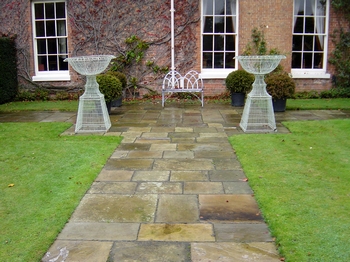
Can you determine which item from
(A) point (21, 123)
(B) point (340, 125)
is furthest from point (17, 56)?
(B) point (340, 125)

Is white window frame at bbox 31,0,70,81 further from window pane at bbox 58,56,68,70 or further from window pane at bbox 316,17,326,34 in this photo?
window pane at bbox 316,17,326,34

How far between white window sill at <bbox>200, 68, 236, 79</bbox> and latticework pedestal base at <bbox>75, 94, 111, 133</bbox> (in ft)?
15.5

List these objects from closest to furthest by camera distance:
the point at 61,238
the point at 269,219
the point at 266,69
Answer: the point at 61,238, the point at 269,219, the point at 266,69

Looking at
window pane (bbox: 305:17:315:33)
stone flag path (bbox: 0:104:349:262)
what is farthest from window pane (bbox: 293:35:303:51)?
stone flag path (bbox: 0:104:349:262)

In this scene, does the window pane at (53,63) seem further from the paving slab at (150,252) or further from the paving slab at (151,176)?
the paving slab at (150,252)

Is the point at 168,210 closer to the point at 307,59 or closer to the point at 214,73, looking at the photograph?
the point at 214,73

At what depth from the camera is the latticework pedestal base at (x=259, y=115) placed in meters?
7.15

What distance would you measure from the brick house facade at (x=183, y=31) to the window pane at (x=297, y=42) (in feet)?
0.09

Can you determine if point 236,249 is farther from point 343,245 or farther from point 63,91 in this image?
point 63,91

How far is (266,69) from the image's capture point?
23.3 feet

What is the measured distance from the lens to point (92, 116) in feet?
24.3

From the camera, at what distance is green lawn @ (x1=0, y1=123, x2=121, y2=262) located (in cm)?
326

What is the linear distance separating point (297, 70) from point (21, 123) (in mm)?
7619

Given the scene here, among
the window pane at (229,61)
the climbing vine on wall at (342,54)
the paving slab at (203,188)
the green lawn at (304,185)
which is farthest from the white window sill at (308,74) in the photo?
the paving slab at (203,188)
